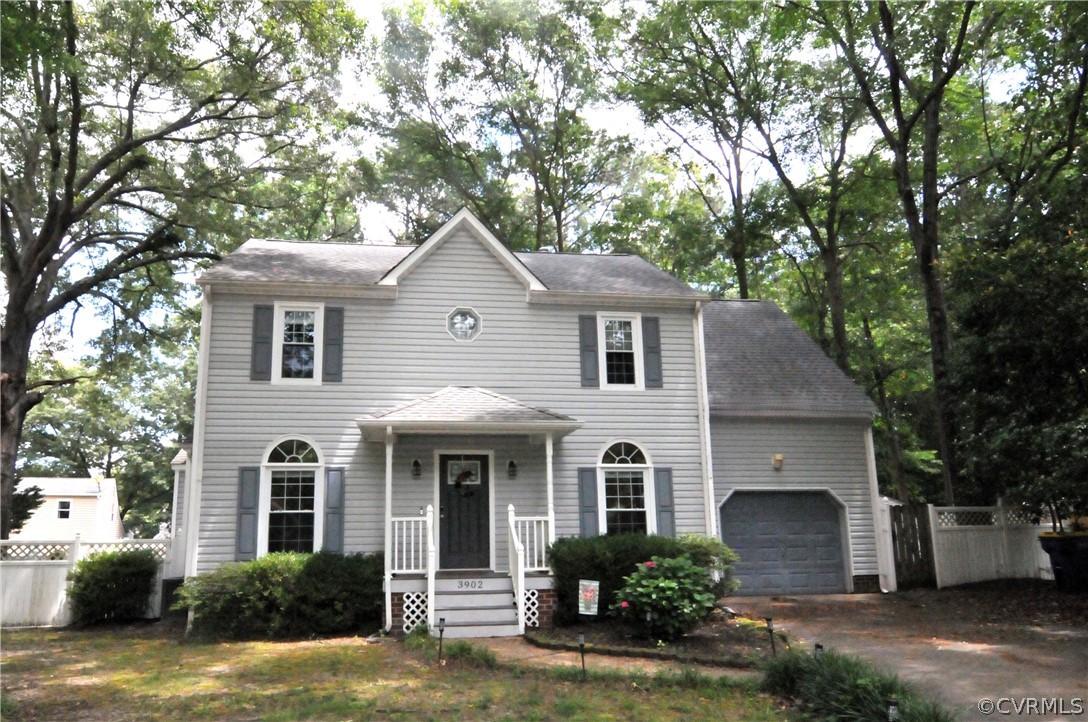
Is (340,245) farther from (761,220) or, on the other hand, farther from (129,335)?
(761,220)

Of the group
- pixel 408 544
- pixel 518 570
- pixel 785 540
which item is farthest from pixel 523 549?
pixel 785 540

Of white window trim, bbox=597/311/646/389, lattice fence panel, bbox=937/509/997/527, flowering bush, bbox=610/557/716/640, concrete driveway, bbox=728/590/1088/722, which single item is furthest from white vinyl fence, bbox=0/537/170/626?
lattice fence panel, bbox=937/509/997/527

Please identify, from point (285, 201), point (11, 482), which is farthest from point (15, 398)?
point (285, 201)

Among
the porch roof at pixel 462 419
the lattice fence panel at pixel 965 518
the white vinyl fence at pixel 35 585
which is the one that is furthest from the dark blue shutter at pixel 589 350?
the white vinyl fence at pixel 35 585

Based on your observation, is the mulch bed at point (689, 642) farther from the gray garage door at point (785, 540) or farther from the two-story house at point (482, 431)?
the gray garage door at point (785, 540)

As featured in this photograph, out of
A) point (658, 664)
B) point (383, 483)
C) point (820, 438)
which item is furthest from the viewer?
point (820, 438)

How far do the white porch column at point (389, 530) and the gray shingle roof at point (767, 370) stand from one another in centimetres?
620

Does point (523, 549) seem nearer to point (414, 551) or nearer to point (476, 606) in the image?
point (476, 606)

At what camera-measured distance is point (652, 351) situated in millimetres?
13914

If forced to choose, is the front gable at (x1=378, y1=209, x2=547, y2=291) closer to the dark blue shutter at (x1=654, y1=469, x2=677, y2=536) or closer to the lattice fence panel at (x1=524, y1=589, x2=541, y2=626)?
the dark blue shutter at (x1=654, y1=469, x2=677, y2=536)

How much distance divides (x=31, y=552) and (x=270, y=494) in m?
4.44

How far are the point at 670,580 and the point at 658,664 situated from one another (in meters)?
1.32

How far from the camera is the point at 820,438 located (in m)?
15.2

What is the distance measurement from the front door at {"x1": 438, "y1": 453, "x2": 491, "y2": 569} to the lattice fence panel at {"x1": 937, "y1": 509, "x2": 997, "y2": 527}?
8.79 meters
